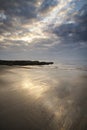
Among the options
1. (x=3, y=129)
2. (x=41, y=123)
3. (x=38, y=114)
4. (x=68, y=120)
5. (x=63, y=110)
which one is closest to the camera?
(x=3, y=129)

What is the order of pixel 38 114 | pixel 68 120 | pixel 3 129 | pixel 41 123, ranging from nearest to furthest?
pixel 3 129, pixel 41 123, pixel 68 120, pixel 38 114

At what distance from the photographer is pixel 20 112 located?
17.1 feet

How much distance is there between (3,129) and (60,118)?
6.87ft

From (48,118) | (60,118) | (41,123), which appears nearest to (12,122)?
(41,123)

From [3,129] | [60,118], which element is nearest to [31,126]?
[3,129]

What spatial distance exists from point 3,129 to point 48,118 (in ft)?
5.43

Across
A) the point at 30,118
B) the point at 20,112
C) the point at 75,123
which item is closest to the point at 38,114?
the point at 30,118

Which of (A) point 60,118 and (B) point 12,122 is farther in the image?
(A) point 60,118

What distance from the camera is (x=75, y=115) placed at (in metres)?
5.19

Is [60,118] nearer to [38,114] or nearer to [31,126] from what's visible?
[38,114]

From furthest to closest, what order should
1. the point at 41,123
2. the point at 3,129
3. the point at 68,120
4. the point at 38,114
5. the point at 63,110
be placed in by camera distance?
1. the point at 63,110
2. the point at 38,114
3. the point at 68,120
4. the point at 41,123
5. the point at 3,129

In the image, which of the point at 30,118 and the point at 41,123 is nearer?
the point at 41,123

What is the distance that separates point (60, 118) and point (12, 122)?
5.86ft

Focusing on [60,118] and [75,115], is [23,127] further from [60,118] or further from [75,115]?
[75,115]
